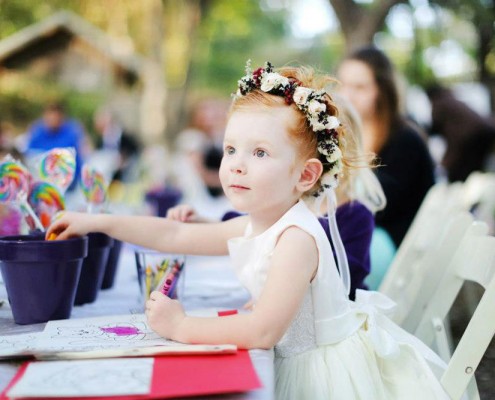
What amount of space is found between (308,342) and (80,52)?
19136mm

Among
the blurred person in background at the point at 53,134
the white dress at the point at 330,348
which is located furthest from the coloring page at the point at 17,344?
the blurred person in background at the point at 53,134

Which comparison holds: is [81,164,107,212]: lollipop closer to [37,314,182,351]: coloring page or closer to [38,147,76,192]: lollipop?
[38,147,76,192]: lollipop

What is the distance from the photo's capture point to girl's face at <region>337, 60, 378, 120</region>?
3.14m

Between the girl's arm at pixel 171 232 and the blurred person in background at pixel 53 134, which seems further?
the blurred person in background at pixel 53 134

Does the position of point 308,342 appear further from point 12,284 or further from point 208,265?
point 208,265

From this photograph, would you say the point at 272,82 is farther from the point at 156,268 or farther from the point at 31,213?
the point at 31,213

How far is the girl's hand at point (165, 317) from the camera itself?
4.11 ft

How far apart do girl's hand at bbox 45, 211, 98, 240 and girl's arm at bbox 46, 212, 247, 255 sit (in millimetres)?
30

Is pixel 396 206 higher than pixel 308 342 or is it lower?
higher

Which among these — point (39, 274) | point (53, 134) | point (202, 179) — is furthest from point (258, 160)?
point (53, 134)

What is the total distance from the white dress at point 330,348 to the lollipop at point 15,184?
501mm

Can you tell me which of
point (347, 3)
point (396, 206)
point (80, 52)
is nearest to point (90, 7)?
point (80, 52)

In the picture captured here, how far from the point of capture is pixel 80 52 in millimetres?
19359

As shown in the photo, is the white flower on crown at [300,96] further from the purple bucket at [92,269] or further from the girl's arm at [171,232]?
the purple bucket at [92,269]
